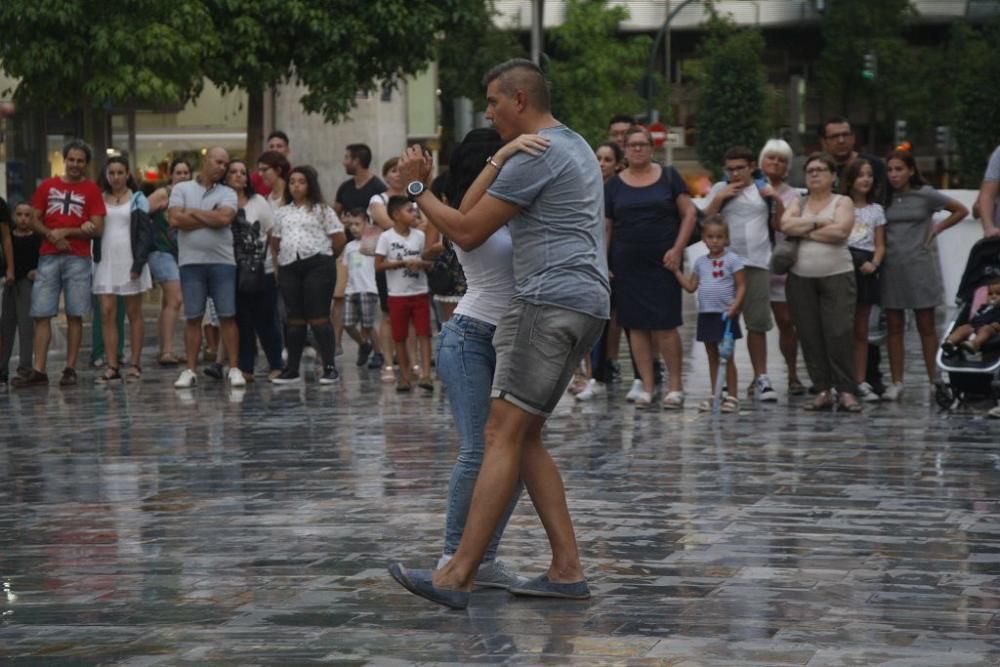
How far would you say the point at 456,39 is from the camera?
55.1m

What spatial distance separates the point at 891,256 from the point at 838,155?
0.99 metres

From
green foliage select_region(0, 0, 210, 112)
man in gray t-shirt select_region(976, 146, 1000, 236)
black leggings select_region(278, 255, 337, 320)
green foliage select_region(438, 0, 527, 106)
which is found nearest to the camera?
man in gray t-shirt select_region(976, 146, 1000, 236)

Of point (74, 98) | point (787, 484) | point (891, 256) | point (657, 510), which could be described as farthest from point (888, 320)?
point (74, 98)

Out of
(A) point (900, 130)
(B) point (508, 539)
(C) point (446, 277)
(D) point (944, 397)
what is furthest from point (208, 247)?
(A) point (900, 130)

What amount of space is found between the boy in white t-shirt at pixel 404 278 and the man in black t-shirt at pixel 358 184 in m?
1.79

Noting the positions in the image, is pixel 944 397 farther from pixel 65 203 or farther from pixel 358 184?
pixel 65 203

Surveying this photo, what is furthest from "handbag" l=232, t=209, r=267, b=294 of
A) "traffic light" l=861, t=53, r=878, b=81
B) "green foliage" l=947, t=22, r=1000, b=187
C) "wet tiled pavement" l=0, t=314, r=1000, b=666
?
"traffic light" l=861, t=53, r=878, b=81

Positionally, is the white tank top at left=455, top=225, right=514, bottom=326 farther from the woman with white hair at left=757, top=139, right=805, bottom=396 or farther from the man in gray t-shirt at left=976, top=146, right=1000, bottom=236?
the woman with white hair at left=757, top=139, right=805, bottom=396

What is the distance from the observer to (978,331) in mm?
13492

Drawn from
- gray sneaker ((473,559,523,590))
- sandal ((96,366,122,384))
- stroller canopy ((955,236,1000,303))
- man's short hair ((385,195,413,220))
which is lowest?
sandal ((96,366,122,384))

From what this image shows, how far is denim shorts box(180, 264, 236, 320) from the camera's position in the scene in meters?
15.9

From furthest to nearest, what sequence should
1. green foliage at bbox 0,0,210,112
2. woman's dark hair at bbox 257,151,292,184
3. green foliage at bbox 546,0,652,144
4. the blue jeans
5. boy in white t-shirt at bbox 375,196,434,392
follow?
1. green foliage at bbox 546,0,652,144
2. green foliage at bbox 0,0,210,112
3. woman's dark hair at bbox 257,151,292,184
4. boy in white t-shirt at bbox 375,196,434,392
5. the blue jeans

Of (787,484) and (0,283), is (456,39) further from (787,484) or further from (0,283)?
(787,484)

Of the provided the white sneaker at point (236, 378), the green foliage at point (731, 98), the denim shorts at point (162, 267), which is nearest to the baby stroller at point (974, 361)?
the white sneaker at point (236, 378)
